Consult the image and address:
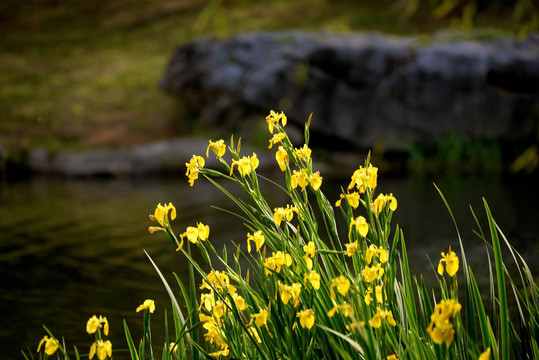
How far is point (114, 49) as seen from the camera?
19.5 metres

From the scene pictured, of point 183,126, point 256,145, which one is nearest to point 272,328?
point 256,145

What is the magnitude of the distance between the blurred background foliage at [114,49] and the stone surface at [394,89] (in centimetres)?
60

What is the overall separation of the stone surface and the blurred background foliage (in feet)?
1.98

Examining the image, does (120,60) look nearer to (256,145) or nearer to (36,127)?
(36,127)

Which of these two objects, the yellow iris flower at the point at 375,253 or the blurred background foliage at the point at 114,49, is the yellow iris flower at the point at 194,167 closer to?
the yellow iris flower at the point at 375,253

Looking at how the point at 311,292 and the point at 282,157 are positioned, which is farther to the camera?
the point at 282,157

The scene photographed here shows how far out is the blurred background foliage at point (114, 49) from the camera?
13.4m

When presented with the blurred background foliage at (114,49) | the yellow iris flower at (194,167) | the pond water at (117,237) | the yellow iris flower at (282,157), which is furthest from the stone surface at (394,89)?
the yellow iris flower at (194,167)

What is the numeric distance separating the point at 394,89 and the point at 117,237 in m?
6.33

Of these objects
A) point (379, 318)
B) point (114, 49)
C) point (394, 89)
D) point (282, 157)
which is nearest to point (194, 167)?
point (282, 157)

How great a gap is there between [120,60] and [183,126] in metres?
5.54

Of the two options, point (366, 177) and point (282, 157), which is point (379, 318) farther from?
point (282, 157)

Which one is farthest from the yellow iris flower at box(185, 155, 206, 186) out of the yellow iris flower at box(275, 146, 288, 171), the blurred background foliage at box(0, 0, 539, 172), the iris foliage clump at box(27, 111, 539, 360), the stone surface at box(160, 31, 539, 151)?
the stone surface at box(160, 31, 539, 151)

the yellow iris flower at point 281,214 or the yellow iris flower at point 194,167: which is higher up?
the yellow iris flower at point 194,167
